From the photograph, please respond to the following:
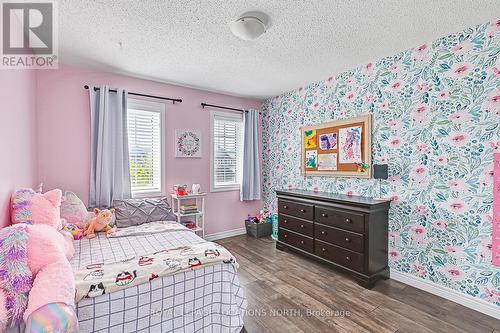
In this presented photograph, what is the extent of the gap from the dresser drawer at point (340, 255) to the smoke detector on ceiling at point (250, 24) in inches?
98.3

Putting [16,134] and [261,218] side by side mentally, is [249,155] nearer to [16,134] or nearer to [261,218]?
[261,218]

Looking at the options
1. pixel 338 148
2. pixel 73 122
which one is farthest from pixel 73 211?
pixel 338 148

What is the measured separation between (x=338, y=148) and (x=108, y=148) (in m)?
3.11

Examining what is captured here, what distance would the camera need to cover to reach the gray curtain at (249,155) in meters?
4.54

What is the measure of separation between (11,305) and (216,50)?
102 inches

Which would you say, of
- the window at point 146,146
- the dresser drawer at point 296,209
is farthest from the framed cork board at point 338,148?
the window at point 146,146

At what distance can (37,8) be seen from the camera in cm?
196

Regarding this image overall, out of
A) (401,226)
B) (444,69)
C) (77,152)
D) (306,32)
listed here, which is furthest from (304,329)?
(77,152)

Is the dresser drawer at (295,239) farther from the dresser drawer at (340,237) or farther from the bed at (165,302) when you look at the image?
the bed at (165,302)

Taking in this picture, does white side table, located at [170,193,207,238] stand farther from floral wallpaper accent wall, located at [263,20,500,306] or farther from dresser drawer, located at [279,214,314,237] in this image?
floral wallpaper accent wall, located at [263,20,500,306]

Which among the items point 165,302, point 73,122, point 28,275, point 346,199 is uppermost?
point 73,122

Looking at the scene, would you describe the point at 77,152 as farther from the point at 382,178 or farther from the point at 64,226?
the point at 382,178

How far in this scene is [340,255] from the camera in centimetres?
288

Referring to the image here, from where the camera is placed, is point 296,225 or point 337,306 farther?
point 296,225
